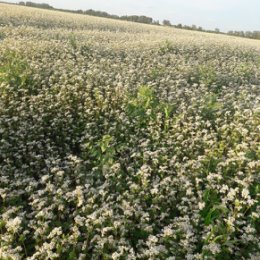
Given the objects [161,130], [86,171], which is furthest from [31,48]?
[86,171]

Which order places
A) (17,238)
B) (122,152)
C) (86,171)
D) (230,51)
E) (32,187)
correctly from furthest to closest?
(230,51)
(122,152)
(86,171)
(32,187)
(17,238)

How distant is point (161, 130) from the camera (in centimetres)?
1073

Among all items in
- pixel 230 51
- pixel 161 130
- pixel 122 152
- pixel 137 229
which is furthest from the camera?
pixel 230 51

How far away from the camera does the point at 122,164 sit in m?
9.02

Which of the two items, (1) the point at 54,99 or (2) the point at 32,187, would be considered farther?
(1) the point at 54,99

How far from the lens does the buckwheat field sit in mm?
6168

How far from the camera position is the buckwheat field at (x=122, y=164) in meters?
6.17

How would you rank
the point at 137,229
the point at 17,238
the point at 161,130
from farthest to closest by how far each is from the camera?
the point at 161,130
the point at 137,229
the point at 17,238

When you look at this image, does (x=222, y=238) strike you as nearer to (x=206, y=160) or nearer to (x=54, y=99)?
(x=206, y=160)

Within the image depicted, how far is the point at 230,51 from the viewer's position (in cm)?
2470

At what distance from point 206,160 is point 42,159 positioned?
3632mm

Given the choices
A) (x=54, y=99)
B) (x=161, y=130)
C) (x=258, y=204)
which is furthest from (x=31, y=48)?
(x=258, y=204)

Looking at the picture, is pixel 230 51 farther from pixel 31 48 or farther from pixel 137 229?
pixel 137 229

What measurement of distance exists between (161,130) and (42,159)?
339cm
